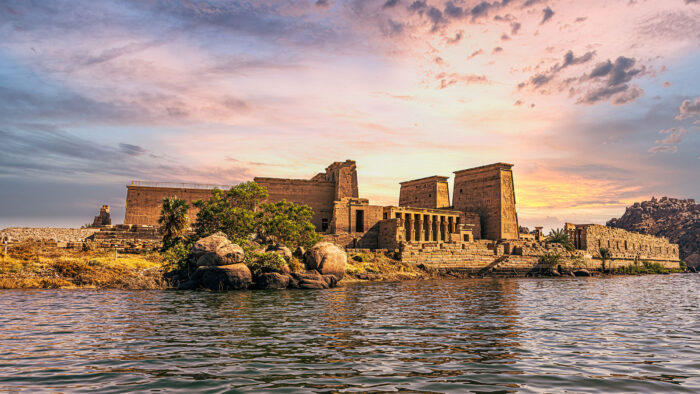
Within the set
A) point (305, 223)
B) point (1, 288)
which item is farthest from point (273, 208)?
point (1, 288)

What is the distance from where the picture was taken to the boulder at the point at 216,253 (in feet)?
81.4

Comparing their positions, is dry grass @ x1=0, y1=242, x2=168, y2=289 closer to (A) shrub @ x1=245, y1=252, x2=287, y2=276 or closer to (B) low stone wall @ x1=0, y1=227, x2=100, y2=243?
(A) shrub @ x1=245, y1=252, x2=287, y2=276

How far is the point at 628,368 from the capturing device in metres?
7.89

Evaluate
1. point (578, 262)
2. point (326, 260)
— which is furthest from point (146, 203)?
point (578, 262)

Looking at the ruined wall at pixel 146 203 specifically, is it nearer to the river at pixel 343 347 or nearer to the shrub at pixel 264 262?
the shrub at pixel 264 262

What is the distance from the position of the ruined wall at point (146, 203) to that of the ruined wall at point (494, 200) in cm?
3221

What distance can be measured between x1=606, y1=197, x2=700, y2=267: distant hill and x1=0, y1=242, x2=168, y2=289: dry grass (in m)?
96.3

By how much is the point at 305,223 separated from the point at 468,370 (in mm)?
27442

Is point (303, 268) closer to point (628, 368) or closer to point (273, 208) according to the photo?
point (273, 208)

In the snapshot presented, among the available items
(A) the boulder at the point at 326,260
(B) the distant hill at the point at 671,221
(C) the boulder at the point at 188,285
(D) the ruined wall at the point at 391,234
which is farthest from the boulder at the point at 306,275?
(B) the distant hill at the point at 671,221

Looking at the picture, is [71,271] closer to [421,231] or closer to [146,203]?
[146,203]

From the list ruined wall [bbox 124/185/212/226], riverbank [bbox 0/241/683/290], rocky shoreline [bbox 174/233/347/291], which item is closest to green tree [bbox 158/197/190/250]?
riverbank [bbox 0/241/683/290]

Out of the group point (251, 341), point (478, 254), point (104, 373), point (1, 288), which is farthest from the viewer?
point (478, 254)

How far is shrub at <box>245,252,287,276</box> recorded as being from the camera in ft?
84.5
